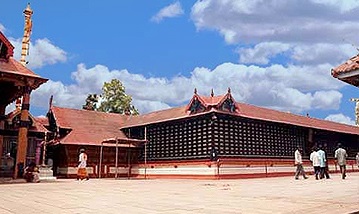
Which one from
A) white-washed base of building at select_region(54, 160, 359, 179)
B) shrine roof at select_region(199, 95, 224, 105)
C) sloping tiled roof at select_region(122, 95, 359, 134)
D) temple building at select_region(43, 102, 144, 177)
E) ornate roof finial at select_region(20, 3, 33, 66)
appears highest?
ornate roof finial at select_region(20, 3, 33, 66)

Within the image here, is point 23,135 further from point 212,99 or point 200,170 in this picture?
point 212,99

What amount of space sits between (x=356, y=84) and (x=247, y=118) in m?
15.4

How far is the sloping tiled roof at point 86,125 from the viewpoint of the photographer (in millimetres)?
25172

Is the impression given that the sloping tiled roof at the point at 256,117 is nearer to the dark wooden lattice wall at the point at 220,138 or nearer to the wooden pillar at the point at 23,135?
the dark wooden lattice wall at the point at 220,138

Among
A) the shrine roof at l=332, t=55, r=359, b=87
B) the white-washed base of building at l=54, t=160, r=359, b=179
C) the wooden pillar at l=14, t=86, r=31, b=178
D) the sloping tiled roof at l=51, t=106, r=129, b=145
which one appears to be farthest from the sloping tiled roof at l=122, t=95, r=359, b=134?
the shrine roof at l=332, t=55, r=359, b=87

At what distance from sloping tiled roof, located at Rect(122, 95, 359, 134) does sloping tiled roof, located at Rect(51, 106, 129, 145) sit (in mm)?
1175

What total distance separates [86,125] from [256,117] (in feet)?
39.7

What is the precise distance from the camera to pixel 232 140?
23.4m

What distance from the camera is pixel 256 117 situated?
2408 centimetres

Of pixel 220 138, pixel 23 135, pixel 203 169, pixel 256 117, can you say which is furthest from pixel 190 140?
pixel 23 135

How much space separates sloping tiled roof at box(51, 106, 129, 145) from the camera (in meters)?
25.2

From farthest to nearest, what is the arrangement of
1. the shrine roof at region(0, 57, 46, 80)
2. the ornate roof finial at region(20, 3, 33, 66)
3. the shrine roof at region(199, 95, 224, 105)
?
the ornate roof finial at region(20, 3, 33, 66) → the shrine roof at region(199, 95, 224, 105) → the shrine roof at region(0, 57, 46, 80)

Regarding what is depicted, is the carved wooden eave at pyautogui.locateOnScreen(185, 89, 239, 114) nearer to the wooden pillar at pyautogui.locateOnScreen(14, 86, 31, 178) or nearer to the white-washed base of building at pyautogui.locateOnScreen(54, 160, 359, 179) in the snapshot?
the white-washed base of building at pyautogui.locateOnScreen(54, 160, 359, 179)

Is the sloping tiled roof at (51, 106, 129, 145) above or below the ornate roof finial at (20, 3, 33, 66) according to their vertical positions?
below
